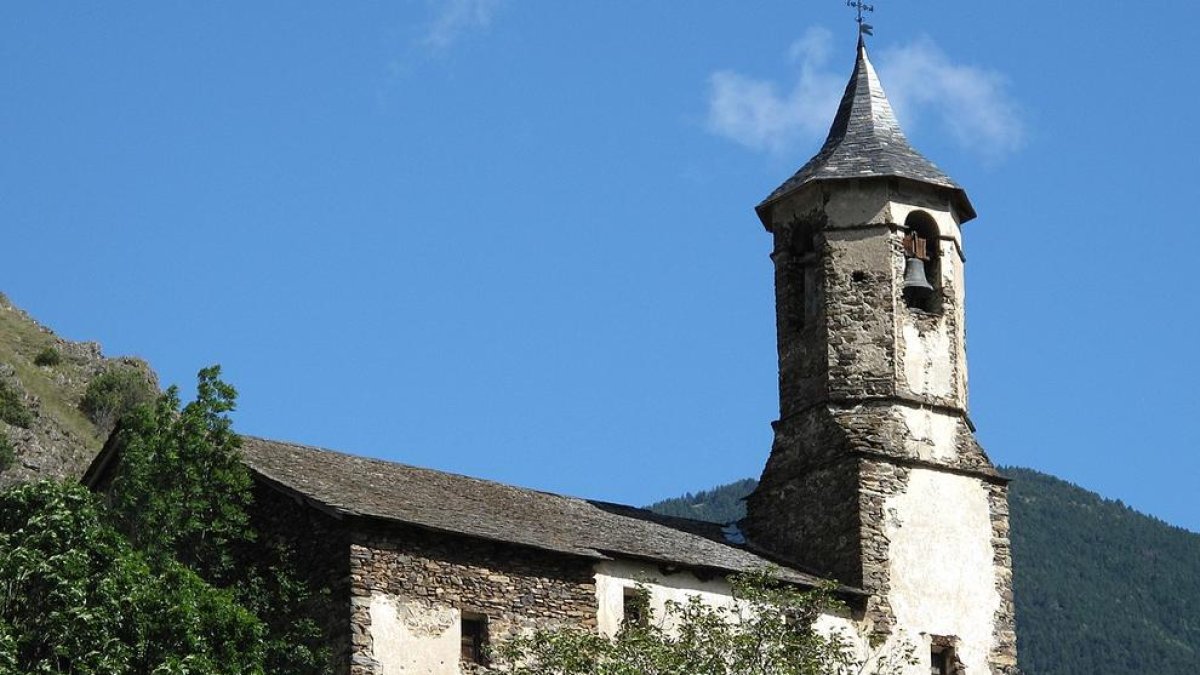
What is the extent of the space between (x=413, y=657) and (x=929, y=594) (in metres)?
9.75

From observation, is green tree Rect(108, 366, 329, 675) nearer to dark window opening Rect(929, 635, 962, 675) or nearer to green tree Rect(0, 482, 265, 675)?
green tree Rect(0, 482, 265, 675)

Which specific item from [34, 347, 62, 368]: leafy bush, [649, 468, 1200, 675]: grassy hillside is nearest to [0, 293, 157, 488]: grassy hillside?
[34, 347, 62, 368]: leafy bush

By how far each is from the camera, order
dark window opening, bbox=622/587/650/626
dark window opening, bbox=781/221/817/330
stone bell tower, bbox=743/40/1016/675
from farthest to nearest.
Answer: dark window opening, bbox=781/221/817/330
stone bell tower, bbox=743/40/1016/675
dark window opening, bbox=622/587/650/626

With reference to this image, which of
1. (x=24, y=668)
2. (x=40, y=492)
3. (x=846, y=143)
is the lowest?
(x=24, y=668)

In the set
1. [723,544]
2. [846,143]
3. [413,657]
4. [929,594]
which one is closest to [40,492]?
[413,657]

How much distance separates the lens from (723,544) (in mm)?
35844

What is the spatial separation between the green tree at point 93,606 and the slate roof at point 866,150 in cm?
1448

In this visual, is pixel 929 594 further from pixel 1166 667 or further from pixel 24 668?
pixel 1166 667

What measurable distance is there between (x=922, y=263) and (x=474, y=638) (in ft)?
40.0

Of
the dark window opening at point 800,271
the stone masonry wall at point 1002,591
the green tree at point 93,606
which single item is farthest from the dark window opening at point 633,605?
the dark window opening at point 800,271

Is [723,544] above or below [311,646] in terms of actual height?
above

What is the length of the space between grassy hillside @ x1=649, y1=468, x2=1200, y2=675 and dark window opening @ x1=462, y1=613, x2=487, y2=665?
9710 cm

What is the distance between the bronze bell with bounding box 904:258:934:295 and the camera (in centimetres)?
3775

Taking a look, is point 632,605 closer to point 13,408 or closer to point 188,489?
point 188,489
